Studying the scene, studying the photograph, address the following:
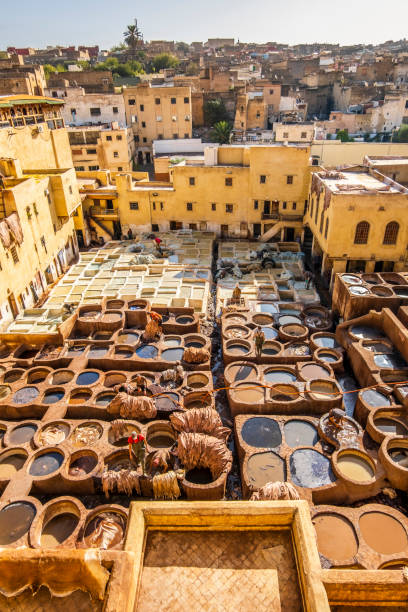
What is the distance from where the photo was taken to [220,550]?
605cm

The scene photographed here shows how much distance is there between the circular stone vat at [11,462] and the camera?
14164 mm

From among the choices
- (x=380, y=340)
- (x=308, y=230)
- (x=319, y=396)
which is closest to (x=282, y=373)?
(x=319, y=396)

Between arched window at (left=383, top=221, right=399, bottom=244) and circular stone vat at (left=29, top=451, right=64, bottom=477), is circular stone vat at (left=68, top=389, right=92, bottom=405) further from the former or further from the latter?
arched window at (left=383, top=221, right=399, bottom=244)

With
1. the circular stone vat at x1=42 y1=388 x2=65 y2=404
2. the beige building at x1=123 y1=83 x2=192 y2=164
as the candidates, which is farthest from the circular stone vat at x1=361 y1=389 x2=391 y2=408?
the beige building at x1=123 y1=83 x2=192 y2=164

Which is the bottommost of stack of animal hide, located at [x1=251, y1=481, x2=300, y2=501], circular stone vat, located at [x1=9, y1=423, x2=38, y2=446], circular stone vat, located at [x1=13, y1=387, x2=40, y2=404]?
circular stone vat, located at [x1=9, y1=423, x2=38, y2=446]

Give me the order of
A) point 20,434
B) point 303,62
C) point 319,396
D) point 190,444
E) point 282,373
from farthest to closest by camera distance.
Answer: point 303,62 → point 282,373 → point 319,396 → point 20,434 → point 190,444

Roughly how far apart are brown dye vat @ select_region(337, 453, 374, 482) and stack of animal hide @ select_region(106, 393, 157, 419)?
6924 mm

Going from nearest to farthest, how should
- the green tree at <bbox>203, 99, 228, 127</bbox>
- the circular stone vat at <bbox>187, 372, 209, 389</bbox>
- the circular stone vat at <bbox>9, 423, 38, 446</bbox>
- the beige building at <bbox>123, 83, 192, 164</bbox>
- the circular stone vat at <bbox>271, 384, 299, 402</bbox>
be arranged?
the circular stone vat at <bbox>9, 423, 38, 446</bbox> < the circular stone vat at <bbox>271, 384, 299, 402</bbox> < the circular stone vat at <bbox>187, 372, 209, 389</bbox> < the beige building at <bbox>123, 83, 192, 164</bbox> < the green tree at <bbox>203, 99, 228, 127</bbox>

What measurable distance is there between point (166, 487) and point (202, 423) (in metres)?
2.47

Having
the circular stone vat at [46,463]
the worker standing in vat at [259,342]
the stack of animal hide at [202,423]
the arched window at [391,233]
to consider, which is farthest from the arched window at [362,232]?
the circular stone vat at [46,463]

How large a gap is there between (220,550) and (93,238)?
31957 millimetres

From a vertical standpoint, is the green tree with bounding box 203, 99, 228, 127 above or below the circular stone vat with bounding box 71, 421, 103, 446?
above

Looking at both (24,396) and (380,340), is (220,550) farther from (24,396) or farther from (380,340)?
(380,340)

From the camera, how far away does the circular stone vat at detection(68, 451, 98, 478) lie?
13.9 metres
